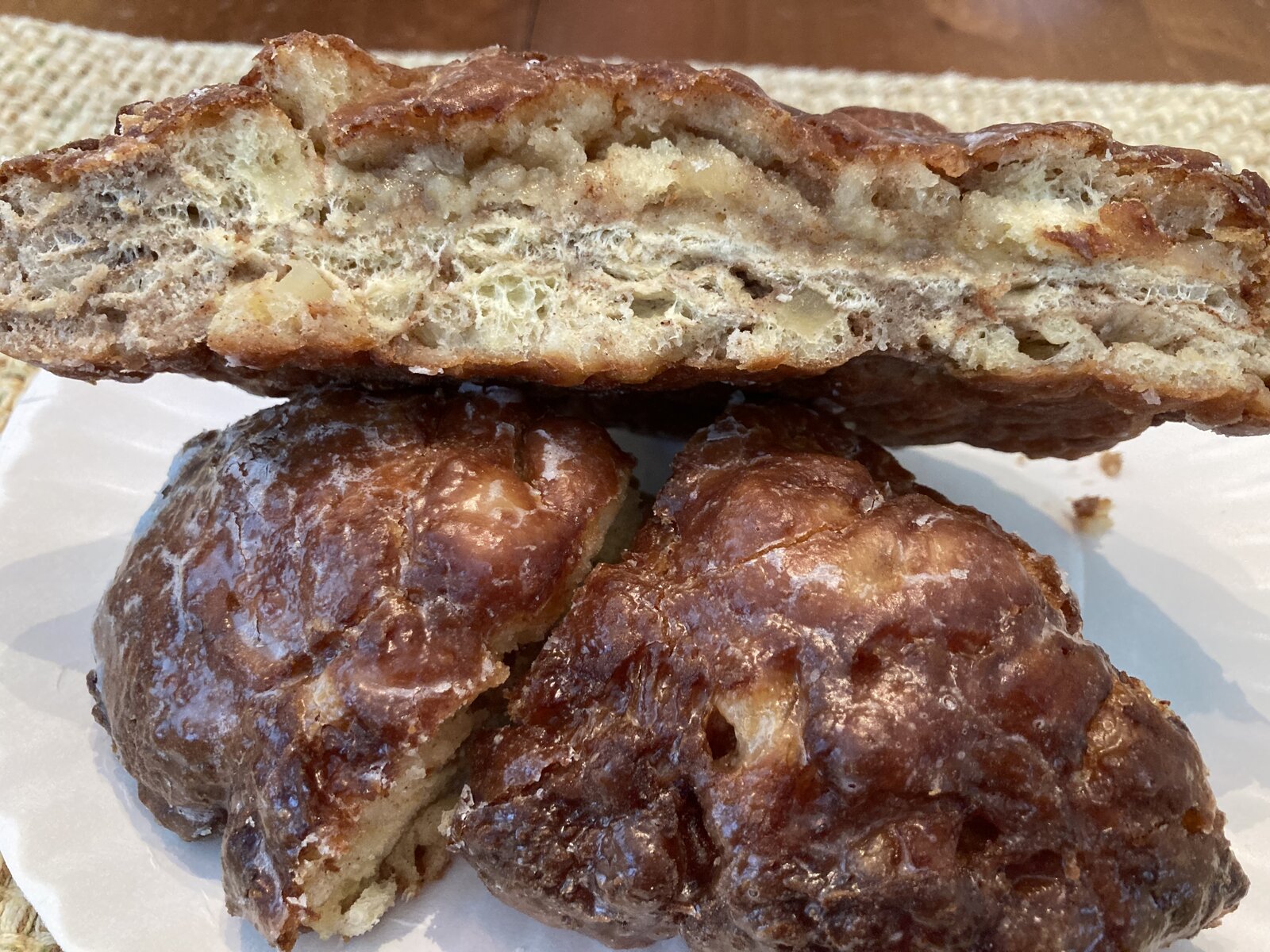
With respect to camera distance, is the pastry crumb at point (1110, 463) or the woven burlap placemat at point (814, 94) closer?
the pastry crumb at point (1110, 463)

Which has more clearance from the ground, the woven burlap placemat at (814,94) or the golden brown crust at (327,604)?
the woven burlap placemat at (814,94)

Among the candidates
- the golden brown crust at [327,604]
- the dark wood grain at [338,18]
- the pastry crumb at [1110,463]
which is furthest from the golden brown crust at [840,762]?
the dark wood grain at [338,18]

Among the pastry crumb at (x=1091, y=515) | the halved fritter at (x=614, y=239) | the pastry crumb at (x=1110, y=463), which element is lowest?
the pastry crumb at (x=1091, y=515)

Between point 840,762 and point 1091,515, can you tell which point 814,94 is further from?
point 840,762

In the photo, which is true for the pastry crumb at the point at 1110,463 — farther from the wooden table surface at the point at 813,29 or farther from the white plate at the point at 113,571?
the wooden table surface at the point at 813,29

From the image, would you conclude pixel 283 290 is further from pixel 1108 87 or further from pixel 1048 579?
pixel 1108 87

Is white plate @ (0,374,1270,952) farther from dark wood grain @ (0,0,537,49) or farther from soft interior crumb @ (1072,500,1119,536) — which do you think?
dark wood grain @ (0,0,537,49)
